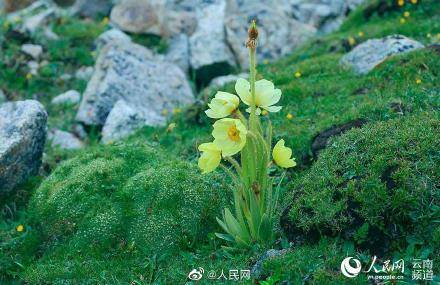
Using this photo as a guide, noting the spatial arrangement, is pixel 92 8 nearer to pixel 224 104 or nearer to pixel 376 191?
pixel 224 104

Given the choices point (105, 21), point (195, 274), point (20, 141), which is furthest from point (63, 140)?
point (105, 21)

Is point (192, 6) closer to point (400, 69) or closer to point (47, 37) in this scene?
point (47, 37)

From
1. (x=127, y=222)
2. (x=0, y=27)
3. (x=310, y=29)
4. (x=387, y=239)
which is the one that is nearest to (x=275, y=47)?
(x=310, y=29)

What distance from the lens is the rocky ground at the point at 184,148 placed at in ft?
18.7

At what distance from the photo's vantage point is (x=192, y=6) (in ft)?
54.0

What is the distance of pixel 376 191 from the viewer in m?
5.62

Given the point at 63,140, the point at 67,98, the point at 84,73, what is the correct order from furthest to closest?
1. the point at 84,73
2. the point at 67,98
3. the point at 63,140

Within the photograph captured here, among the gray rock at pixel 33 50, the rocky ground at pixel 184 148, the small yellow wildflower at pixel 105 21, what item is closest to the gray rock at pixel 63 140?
the rocky ground at pixel 184 148

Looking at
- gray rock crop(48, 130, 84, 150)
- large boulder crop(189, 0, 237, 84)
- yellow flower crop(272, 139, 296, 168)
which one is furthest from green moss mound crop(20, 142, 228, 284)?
large boulder crop(189, 0, 237, 84)

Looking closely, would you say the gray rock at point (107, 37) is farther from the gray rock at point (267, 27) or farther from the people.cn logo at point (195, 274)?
the people.cn logo at point (195, 274)

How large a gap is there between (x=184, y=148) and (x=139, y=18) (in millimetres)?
7092

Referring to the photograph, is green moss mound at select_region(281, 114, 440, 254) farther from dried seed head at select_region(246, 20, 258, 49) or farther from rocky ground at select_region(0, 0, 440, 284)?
dried seed head at select_region(246, 20, 258, 49)

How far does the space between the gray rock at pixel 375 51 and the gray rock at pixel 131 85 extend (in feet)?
10.8

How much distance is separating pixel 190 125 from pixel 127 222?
346cm
